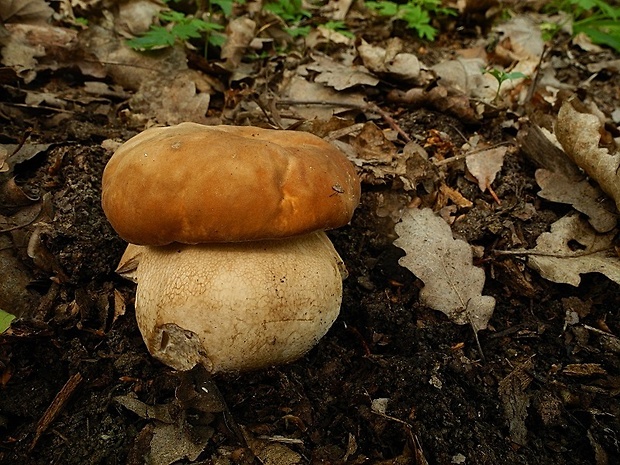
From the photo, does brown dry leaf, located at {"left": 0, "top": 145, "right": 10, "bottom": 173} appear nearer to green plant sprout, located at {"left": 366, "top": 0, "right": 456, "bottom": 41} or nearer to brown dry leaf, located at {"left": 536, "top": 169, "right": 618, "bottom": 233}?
brown dry leaf, located at {"left": 536, "top": 169, "right": 618, "bottom": 233}

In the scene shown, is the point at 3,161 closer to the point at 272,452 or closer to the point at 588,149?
the point at 272,452

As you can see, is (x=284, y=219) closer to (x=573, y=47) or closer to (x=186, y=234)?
(x=186, y=234)

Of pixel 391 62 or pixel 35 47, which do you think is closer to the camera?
pixel 35 47

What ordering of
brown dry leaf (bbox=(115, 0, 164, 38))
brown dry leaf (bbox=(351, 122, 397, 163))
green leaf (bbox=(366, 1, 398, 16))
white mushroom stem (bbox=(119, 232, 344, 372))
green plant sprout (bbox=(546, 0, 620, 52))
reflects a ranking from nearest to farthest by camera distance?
white mushroom stem (bbox=(119, 232, 344, 372)) < brown dry leaf (bbox=(351, 122, 397, 163)) < brown dry leaf (bbox=(115, 0, 164, 38)) < green plant sprout (bbox=(546, 0, 620, 52)) < green leaf (bbox=(366, 1, 398, 16))

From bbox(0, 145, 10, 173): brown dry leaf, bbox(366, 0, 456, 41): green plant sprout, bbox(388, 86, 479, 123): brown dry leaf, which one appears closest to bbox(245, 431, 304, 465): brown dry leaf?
bbox(0, 145, 10, 173): brown dry leaf

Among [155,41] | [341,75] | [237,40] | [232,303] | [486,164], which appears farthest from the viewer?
[237,40]

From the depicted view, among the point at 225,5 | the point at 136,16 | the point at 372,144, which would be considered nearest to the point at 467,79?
the point at 372,144

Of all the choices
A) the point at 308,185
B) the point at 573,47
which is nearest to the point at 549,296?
the point at 308,185
